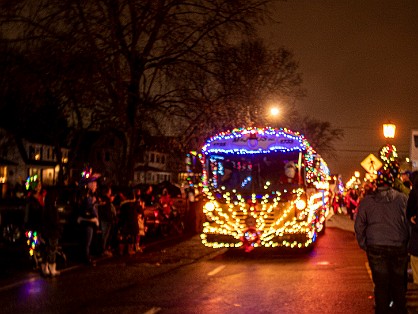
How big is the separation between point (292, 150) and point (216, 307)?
28.7 feet

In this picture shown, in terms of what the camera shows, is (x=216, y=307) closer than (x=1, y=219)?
Yes

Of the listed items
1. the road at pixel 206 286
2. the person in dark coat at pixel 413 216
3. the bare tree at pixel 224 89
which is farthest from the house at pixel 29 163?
the person in dark coat at pixel 413 216

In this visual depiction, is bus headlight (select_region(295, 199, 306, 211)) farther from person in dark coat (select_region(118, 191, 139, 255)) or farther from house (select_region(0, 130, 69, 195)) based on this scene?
house (select_region(0, 130, 69, 195))

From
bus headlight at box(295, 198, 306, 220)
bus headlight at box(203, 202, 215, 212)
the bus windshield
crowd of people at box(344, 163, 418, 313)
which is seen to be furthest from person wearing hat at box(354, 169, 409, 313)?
bus headlight at box(203, 202, 215, 212)

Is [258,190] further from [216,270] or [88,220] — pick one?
[88,220]

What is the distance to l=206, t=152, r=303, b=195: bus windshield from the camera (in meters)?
18.1

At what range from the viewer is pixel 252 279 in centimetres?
1348

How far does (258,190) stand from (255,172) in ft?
1.87

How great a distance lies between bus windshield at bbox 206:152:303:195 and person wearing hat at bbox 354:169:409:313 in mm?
9550

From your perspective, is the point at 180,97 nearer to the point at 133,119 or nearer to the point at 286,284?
the point at 133,119

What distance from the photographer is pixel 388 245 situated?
27.0 feet

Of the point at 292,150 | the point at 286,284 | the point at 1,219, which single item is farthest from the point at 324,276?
the point at 1,219

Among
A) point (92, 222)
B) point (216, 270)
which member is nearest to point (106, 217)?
point (92, 222)

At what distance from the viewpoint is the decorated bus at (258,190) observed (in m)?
17.5
